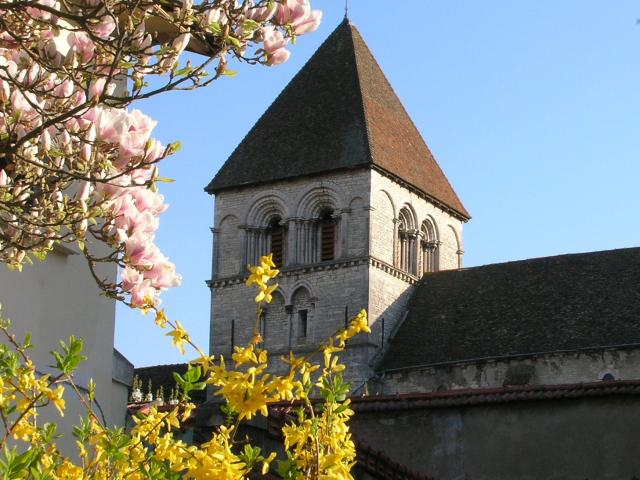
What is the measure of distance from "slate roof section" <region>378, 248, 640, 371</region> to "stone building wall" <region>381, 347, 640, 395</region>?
215 mm

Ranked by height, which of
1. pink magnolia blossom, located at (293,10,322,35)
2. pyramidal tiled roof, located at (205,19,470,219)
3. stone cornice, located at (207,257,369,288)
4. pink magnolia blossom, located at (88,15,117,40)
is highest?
pyramidal tiled roof, located at (205,19,470,219)

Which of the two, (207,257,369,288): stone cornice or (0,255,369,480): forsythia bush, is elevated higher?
(207,257,369,288): stone cornice

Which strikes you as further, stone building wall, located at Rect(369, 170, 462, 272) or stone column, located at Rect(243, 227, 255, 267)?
stone column, located at Rect(243, 227, 255, 267)

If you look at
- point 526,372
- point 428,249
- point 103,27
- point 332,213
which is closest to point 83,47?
point 103,27

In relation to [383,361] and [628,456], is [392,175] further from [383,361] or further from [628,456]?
[628,456]

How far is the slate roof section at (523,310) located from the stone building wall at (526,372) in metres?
0.22

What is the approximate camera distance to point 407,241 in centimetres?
3984

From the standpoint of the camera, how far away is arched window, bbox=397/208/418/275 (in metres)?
39.6

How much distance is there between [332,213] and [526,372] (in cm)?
729

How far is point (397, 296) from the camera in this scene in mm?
38594

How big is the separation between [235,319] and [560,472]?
2782cm

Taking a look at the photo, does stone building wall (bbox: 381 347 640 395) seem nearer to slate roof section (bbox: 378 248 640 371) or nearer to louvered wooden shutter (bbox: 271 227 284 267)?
slate roof section (bbox: 378 248 640 371)

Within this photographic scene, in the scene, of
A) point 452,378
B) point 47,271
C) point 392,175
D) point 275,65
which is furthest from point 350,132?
point 275,65

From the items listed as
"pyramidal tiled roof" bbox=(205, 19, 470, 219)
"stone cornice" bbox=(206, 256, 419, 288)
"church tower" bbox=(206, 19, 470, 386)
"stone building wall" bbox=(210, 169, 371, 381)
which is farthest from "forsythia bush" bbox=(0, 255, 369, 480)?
"pyramidal tiled roof" bbox=(205, 19, 470, 219)
